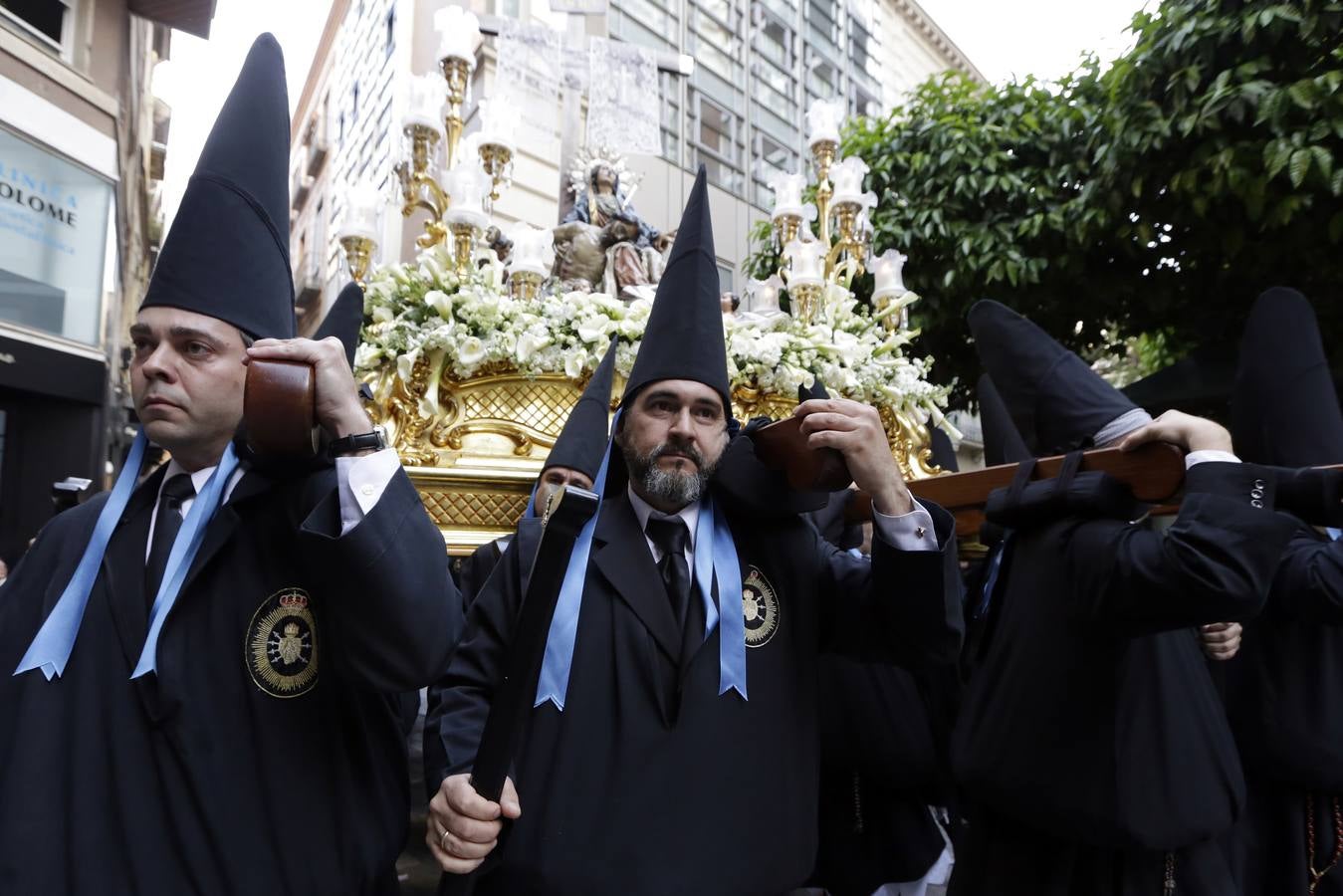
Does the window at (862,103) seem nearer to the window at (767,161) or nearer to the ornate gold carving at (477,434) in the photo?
the window at (767,161)

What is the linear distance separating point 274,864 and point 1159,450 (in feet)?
6.27

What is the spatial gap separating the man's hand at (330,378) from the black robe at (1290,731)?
2682 mm

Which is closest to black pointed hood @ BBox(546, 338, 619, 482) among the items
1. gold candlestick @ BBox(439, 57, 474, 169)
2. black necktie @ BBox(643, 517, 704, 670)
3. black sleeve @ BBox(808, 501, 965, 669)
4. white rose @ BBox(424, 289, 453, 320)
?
white rose @ BBox(424, 289, 453, 320)

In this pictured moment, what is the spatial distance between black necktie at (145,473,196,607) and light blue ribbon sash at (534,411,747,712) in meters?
0.72

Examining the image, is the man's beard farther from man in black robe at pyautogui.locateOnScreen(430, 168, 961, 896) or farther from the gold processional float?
the gold processional float

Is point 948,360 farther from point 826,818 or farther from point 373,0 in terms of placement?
point 373,0

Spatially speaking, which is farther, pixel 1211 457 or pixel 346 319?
pixel 346 319

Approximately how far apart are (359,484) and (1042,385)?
191 cm

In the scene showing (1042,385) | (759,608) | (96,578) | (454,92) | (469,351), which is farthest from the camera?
(454,92)

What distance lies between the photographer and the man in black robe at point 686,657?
1648 mm

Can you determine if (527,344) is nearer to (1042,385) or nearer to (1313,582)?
(1042,385)

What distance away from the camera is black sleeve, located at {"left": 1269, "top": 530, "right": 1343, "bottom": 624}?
244 centimetres

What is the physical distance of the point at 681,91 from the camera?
47.8ft

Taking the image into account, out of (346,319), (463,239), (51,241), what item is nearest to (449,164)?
(463,239)
